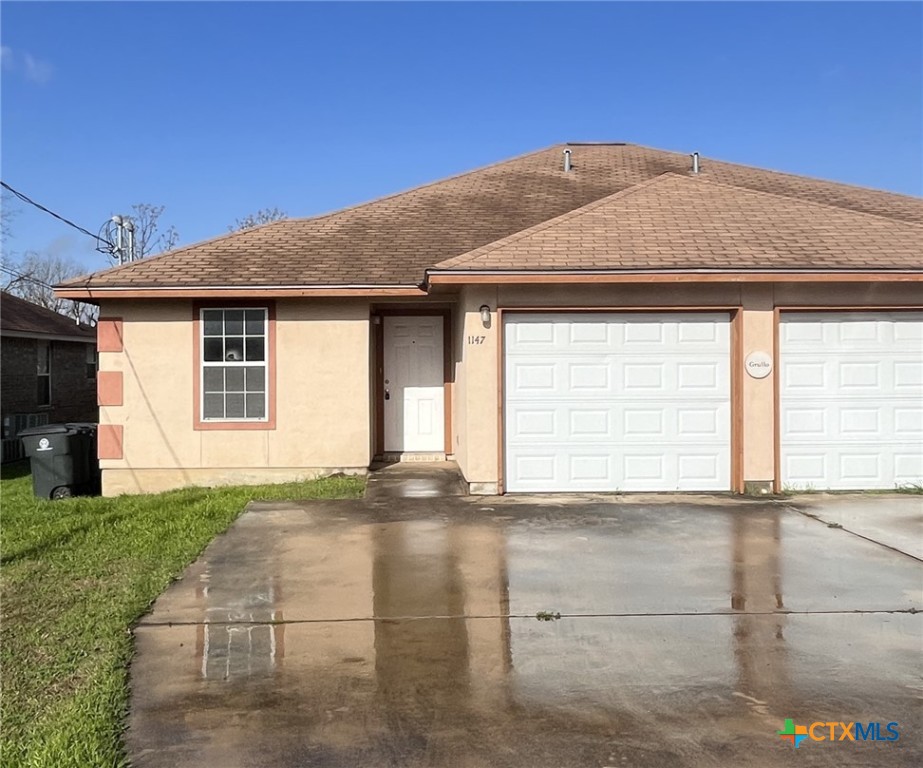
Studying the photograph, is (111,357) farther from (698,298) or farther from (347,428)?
(698,298)

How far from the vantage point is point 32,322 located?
19.6 m

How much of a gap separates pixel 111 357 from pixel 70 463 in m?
1.64

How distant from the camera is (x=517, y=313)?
10.2 meters

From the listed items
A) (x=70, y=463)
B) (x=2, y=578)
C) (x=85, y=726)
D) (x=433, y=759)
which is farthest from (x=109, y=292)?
(x=433, y=759)

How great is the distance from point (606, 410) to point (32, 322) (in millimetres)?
15660

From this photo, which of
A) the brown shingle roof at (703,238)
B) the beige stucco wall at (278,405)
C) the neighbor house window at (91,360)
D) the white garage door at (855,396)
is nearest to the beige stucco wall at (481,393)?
the brown shingle roof at (703,238)

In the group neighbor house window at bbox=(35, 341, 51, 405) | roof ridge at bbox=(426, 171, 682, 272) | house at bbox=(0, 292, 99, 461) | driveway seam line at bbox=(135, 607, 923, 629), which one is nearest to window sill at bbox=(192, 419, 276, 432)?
roof ridge at bbox=(426, 171, 682, 272)

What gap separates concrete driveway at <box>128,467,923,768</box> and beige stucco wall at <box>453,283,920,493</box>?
5.83 ft

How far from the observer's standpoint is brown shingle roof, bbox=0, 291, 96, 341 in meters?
18.3

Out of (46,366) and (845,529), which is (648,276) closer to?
(845,529)

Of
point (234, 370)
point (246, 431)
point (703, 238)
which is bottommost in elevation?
point (246, 431)

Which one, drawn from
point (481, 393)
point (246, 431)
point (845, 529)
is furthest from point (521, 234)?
point (845, 529)

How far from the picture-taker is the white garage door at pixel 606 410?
10.2 meters

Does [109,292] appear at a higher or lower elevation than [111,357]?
higher
